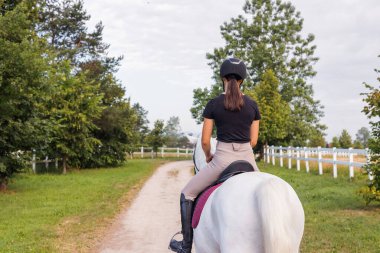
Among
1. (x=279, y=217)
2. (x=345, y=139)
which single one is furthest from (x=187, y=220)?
(x=345, y=139)

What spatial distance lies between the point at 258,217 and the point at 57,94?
912 inches

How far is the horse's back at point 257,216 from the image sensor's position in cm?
320

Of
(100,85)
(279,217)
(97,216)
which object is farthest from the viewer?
(100,85)

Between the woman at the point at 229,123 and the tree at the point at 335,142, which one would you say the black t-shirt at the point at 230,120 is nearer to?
the woman at the point at 229,123

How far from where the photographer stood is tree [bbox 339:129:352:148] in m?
65.8

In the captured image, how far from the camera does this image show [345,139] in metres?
66.9

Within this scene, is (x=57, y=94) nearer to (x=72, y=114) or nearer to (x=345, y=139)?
(x=72, y=114)

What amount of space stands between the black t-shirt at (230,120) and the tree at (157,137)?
50.9m

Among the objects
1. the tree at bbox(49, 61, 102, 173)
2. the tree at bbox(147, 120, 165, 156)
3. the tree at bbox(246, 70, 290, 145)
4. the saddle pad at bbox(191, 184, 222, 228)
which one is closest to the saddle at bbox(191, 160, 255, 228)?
the saddle pad at bbox(191, 184, 222, 228)

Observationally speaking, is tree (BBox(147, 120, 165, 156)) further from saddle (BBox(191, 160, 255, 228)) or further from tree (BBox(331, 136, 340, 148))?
saddle (BBox(191, 160, 255, 228))

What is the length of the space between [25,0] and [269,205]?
15.6 m

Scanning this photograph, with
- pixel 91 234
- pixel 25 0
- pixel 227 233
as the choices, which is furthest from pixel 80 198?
pixel 227 233

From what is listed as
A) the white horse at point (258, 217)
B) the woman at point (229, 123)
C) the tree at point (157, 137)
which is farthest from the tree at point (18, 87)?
the tree at point (157, 137)

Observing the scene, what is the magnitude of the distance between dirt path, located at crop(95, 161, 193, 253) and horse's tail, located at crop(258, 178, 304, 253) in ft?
15.5
